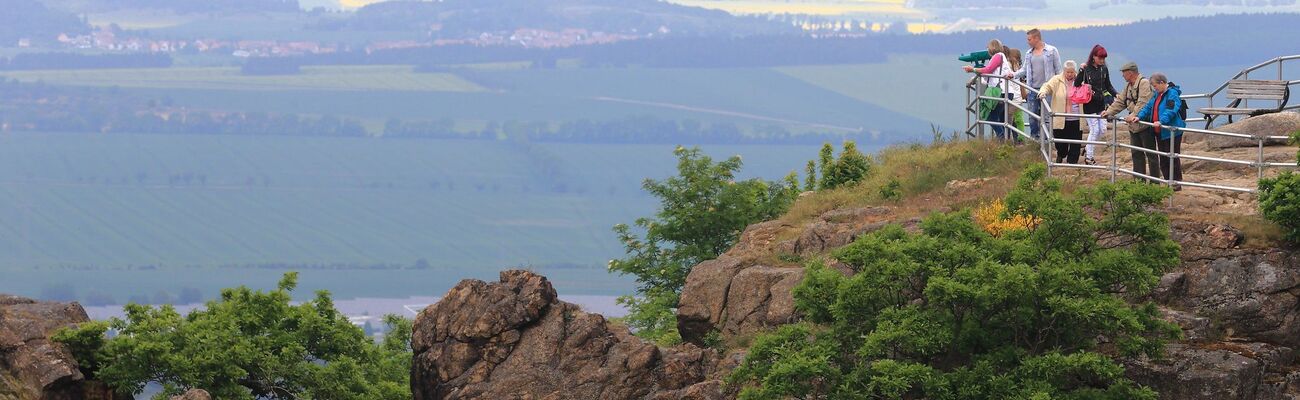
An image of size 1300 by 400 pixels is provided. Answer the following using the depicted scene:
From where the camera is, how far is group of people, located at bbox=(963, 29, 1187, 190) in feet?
106

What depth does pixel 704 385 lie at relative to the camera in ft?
102

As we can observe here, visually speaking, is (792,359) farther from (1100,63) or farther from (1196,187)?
(1100,63)

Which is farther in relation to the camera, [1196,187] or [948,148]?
[948,148]

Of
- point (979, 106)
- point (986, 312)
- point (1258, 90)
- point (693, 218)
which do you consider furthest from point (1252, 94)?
point (693, 218)

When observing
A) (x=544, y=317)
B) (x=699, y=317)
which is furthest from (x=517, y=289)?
(x=699, y=317)

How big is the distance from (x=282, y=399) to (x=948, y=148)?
13464 mm

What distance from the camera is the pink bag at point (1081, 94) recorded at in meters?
36.2

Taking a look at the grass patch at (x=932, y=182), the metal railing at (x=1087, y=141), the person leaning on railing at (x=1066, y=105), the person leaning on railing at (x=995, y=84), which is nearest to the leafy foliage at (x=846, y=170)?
the grass patch at (x=932, y=182)

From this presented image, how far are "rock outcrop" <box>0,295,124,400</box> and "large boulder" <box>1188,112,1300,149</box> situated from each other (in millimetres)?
19855

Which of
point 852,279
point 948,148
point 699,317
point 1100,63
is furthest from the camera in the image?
point 948,148

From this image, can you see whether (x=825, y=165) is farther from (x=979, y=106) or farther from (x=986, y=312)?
(x=986, y=312)

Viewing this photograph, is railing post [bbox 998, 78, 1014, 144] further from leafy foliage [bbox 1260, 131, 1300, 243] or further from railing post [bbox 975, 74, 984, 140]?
leafy foliage [bbox 1260, 131, 1300, 243]

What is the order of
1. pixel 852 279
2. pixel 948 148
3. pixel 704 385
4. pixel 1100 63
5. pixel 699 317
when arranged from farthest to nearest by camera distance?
1. pixel 948 148
2. pixel 1100 63
3. pixel 699 317
4. pixel 704 385
5. pixel 852 279

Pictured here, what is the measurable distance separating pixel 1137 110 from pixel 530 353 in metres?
9.91
